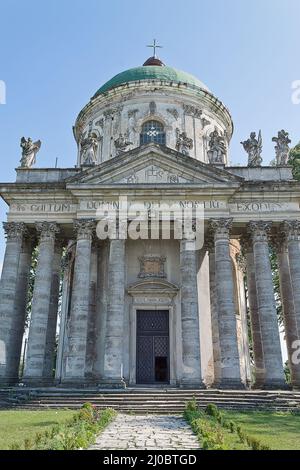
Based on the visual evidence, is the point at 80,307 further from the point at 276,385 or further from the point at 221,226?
the point at 276,385

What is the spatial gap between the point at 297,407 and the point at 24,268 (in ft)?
48.9

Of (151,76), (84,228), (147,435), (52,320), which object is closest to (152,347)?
(52,320)

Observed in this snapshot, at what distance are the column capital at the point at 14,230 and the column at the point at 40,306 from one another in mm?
862

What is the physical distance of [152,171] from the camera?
906 inches

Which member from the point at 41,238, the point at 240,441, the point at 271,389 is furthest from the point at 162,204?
the point at 240,441

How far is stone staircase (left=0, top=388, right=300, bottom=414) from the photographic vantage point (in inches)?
655

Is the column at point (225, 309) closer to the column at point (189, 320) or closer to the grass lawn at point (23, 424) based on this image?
the column at point (189, 320)

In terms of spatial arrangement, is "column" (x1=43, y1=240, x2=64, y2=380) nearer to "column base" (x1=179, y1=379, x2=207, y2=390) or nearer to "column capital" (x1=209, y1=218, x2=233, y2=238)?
"column base" (x1=179, y1=379, x2=207, y2=390)

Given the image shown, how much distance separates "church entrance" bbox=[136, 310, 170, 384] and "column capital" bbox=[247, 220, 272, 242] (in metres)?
6.16

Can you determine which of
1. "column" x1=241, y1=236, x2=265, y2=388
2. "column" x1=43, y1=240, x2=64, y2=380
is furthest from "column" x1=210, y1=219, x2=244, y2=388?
"column" x1=43, y1=240, x2=64, y2=380

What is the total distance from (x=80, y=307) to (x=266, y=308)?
892 cm

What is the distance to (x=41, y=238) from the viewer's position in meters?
22.5

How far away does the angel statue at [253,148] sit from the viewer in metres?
24.5
